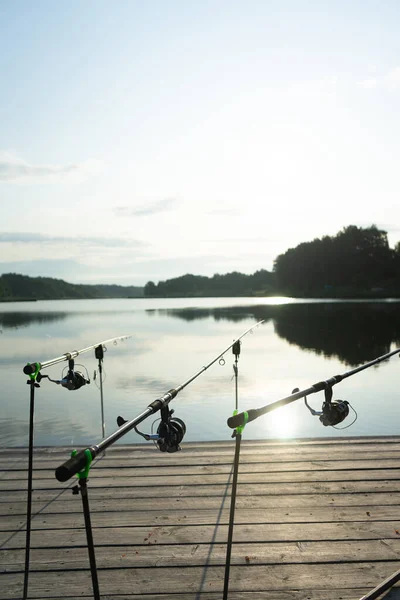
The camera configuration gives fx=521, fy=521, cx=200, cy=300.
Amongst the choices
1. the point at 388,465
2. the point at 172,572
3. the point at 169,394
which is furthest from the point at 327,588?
the point at 388,465

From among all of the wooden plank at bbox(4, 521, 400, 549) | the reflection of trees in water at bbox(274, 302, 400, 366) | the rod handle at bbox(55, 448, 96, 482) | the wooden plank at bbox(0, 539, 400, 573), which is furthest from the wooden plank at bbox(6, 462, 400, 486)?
the reflection of trees in water at bbox(274, 302, 400, 366)

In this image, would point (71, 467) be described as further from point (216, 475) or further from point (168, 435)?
point (216, 475)

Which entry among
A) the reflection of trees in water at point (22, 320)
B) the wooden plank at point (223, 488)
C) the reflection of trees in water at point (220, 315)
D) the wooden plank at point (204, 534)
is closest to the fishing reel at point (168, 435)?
the wooden plank at point (204, 534)

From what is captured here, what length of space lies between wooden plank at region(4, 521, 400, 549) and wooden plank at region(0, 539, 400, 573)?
9 cm

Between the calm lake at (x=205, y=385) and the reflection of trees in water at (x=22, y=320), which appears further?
the reflection of trees in water at (x=22, y=320)

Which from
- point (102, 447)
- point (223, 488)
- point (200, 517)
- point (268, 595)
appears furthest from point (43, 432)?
point (102, 447)

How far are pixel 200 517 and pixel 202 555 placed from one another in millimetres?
724

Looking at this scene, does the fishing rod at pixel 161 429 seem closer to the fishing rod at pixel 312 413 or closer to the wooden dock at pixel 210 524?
the fishing rod at pixel 312 413

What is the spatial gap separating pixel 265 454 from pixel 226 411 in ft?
28.8

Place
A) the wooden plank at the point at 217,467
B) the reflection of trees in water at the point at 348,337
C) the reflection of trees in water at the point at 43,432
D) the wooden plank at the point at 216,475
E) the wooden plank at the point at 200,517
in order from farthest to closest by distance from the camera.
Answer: the reflection of trees in water at the point at 348,337
the reflection of trees in water at the point at 43,432
the wooden plank at the point at 217,467
the wooden plank at the point at 216,475
the wooden plank at the point at 200,517

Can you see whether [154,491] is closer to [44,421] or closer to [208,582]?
[208,582]

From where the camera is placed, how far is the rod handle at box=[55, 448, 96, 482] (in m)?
2.18

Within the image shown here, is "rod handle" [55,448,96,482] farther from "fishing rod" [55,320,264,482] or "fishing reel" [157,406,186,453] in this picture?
"fishing reel" [157,406,186,453]

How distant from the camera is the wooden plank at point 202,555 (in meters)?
4.48
